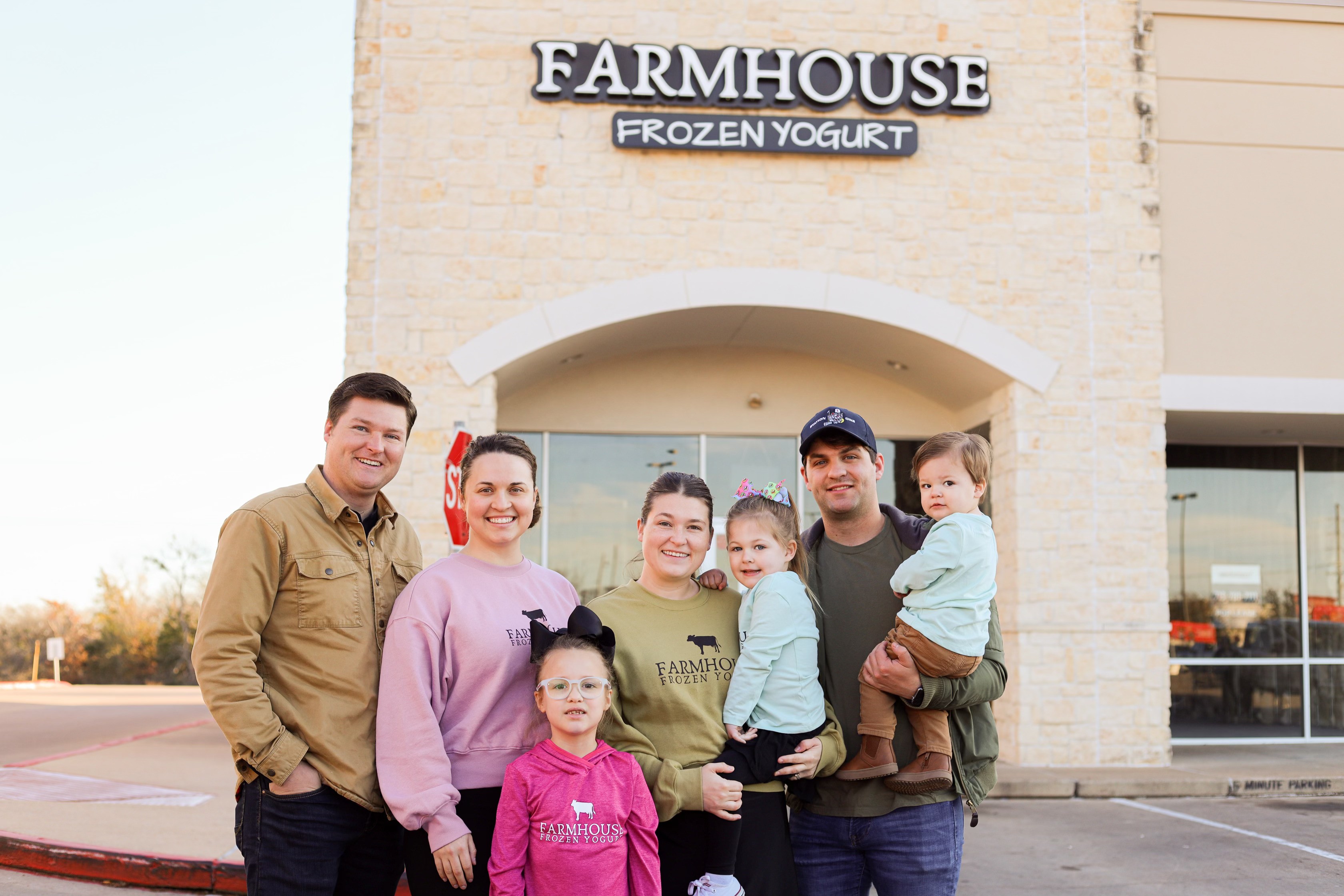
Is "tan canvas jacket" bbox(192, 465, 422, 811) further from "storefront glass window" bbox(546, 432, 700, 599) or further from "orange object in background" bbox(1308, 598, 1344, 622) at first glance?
"orange object in background" bbox(1308, 598, 1344, 622)

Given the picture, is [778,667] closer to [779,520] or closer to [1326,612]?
[779,520]

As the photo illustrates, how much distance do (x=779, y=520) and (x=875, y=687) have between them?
593mm

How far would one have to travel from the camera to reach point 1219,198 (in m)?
11.0

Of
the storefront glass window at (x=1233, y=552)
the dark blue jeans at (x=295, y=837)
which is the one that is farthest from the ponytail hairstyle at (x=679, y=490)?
the storefront glass window at (x=1233, y=552)

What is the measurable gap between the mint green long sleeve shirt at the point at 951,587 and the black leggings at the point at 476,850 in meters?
1.36

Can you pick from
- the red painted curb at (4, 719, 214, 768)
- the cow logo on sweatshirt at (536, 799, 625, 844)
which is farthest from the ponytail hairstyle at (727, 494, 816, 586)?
the red painted curb at (4, 719, 214, 768)

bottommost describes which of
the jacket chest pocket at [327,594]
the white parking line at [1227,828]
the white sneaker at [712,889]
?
the white parking line at [1227,828]

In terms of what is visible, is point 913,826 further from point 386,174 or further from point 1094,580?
point 386,174

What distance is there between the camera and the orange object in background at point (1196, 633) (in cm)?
1273

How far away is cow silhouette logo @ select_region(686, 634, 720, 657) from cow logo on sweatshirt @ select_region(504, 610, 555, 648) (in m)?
0.43

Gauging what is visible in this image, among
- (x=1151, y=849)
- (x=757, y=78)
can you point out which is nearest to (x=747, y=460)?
(x=757, y=78)

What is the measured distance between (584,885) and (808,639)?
97cm

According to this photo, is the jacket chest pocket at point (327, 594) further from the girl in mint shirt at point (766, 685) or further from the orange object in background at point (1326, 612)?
the orange object in background at point (1326, 612)

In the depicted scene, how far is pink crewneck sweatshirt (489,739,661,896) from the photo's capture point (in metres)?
2.92
